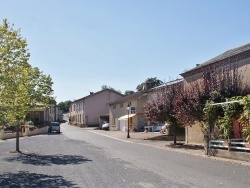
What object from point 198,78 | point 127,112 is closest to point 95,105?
point 127,112

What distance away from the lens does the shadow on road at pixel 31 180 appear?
11.0 m

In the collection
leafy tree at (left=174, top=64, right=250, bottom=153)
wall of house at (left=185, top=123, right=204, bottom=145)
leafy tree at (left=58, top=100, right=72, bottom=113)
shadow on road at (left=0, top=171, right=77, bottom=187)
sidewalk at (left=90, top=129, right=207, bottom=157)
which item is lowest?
sidewalk at (left=90, top=129, right=207, bottom=157)

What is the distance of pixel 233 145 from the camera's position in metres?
18.0

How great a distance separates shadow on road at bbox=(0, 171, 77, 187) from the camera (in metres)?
11.0

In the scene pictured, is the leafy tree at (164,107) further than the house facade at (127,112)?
No

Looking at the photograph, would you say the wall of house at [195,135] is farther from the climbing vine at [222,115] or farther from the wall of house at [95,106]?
the wall of house at [95,106]

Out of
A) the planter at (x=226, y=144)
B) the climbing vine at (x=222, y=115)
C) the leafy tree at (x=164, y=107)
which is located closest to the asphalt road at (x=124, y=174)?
the planter at (x=226, y=144)

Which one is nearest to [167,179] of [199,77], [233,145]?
[233,145]

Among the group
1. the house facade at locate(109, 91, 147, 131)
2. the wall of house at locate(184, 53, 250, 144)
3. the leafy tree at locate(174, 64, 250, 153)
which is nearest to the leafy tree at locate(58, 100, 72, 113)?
the house facade at locate(109, 91, 147, 131)

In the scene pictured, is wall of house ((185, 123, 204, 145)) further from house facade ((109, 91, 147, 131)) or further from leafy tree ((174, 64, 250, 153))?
house facade ((109, 91, 147, 131))

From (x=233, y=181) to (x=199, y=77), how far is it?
655 inches

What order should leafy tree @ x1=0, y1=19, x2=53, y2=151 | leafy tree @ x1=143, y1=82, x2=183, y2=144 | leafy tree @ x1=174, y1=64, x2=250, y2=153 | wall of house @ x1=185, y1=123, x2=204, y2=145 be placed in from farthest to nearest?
leafy tree @ x1=143, y1=82, x2=183, y2=144 → wall of house @ x1=185, y1=123, x2=204, y2=145 → leafy tree @ x1=174, y1=64, x2=250, y2=153 → leafy tree @ x1=0, y1=19, x2=53, y2=151

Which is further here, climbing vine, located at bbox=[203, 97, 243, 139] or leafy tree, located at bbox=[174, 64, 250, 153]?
leafy tree, located at bbox=[174, 64, 250, 153]

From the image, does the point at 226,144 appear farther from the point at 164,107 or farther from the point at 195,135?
the point at 164,107
